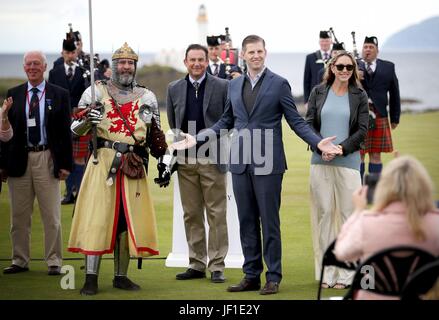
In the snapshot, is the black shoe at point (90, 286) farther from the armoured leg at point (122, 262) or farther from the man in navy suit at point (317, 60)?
the man in navy suit at point (317, 60)

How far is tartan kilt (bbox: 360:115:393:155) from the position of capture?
1238cm

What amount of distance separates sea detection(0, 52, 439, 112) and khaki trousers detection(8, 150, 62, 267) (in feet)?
89.2

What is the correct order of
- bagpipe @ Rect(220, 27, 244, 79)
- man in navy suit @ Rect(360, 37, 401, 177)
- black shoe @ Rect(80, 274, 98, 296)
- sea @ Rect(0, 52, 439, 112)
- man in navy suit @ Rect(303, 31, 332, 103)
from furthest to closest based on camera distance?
1. sea @ Rect(0, 52, 439, 112)
2. man in navy suit @ Rect(303, 31, 332, 103)
3. man in navy suit @ Rect(360, 37, 401, 177)
4. bagpipe @ Rect(220, 27, 244, 79)
5. black shoe @ Rect(80, 274, 98, 296)

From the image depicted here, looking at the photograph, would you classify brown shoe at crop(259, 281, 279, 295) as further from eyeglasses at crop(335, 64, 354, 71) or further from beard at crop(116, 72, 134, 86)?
beard at crop(116, 72, 134, 86)

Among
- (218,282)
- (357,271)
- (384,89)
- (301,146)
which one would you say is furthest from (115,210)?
(301,146)

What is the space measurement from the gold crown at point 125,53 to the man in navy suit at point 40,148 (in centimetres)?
91

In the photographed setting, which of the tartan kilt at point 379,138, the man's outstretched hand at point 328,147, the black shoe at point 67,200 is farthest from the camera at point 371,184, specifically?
the black shoe at point 67,200

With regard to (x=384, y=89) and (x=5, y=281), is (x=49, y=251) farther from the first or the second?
(x=384, y=89)

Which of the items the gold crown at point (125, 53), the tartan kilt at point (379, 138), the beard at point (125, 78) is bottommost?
the tartan kilt at point (379, 138)

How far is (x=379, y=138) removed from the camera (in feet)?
41.1

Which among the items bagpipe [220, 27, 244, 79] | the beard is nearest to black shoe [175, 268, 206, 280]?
the beard

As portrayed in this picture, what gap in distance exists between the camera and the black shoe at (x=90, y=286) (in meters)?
7.97

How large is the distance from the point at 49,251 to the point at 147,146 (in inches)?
53.0

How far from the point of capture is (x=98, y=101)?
26.5ft
